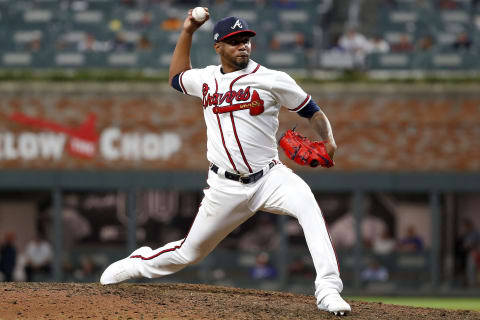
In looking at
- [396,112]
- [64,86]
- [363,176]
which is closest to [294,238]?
[363,176]

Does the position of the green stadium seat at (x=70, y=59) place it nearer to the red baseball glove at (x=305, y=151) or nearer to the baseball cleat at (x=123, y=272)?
the baseball cleat at (x=123, y=272)

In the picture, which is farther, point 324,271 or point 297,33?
point 297,33

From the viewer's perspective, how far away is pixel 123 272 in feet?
20.7

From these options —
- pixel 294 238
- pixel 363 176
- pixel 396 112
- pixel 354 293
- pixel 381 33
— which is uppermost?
pixel 381 33

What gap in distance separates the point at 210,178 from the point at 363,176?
9.96m

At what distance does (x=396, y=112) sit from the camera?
15.4 m

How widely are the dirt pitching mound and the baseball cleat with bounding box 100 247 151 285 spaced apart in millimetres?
77

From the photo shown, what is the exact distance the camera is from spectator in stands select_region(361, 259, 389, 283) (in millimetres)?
15586

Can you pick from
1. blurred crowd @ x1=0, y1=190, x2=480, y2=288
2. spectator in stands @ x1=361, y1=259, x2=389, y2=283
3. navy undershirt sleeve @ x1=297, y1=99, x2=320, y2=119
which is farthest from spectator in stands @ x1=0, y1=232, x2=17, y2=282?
navy undershirt sleeve @ x1=297, y1=99, x2=320, y2=119

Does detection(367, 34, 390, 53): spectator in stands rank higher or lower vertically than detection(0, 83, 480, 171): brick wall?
higher

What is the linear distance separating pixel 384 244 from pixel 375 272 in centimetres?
56

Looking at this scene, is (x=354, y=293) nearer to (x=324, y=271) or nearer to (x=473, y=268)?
(x=473, y=268)

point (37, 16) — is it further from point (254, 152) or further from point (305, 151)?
point (305, 151)

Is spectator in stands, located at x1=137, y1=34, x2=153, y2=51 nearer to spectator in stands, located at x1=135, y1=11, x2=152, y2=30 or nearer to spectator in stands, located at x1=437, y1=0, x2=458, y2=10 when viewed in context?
spectator in stands, located at x1=135, y1=11, x2=152, y2=30
